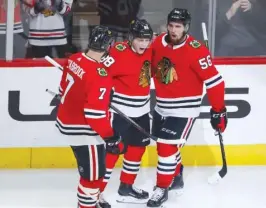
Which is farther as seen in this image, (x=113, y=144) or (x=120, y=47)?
(x=120, y=47)

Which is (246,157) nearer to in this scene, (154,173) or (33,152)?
(154,173)

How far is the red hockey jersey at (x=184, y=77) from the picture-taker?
3824 millimetres

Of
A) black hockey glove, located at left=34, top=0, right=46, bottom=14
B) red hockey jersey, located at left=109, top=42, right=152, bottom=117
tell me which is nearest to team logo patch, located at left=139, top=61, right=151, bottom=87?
red hockey jersey, located at left=109, top=42, right=152, bottom=117

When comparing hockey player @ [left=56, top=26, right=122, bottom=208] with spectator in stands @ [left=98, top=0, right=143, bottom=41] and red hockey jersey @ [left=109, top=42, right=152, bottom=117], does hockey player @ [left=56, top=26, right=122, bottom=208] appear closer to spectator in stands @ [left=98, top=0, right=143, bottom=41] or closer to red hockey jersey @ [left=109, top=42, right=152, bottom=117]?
red hockey jersey @ [left=109, top=42, right=152, bottom=117]

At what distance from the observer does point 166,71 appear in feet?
12.7

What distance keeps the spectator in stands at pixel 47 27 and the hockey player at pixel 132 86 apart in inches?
40.3

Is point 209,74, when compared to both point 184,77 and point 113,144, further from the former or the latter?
point 113,144

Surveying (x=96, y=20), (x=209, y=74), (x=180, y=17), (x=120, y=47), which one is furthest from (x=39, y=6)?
(x=209, y=74)

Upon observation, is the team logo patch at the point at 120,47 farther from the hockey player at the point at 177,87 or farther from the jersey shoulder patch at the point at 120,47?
the hockey player at the point at 177,87

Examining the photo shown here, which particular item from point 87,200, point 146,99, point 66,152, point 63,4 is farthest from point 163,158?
point 63,4

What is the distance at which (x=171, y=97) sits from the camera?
12.9 feet

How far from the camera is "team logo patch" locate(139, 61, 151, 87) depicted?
3.86 meters

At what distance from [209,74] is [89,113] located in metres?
0.83

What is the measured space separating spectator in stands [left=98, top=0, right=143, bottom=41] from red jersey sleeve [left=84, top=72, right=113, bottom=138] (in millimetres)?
1562
